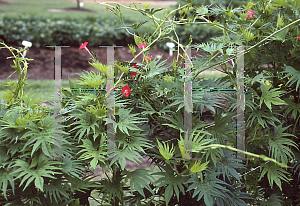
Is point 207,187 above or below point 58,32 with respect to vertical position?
below

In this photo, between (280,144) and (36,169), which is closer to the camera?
(36,169)

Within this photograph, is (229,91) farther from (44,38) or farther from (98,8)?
(98,8)

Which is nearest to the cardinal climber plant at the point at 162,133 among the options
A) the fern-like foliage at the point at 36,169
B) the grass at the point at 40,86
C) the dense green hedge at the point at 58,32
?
the fern-like foliage at the point at 36,169

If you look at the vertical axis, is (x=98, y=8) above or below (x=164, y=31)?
above

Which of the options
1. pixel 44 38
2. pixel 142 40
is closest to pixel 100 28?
pixel 44 38

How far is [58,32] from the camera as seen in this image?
7.24m

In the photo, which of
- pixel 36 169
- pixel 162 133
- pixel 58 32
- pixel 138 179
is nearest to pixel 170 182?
pixel 138 179

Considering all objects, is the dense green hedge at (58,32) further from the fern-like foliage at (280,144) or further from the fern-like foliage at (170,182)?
the fern-like foliage at (170,182)

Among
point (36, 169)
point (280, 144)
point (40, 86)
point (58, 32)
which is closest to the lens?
point (36, 169)

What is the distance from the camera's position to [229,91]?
143 centimetres

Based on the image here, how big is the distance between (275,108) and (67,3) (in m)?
11.8

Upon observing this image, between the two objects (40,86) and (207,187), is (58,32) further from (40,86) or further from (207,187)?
(207,187)

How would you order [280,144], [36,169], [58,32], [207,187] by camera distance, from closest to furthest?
[36,169], [207,187], [280,144], [58,32]

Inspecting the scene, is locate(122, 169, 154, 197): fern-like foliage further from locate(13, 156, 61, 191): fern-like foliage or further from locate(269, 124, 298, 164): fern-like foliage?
locate(269, 124, 298, 164): fern-like foliage
